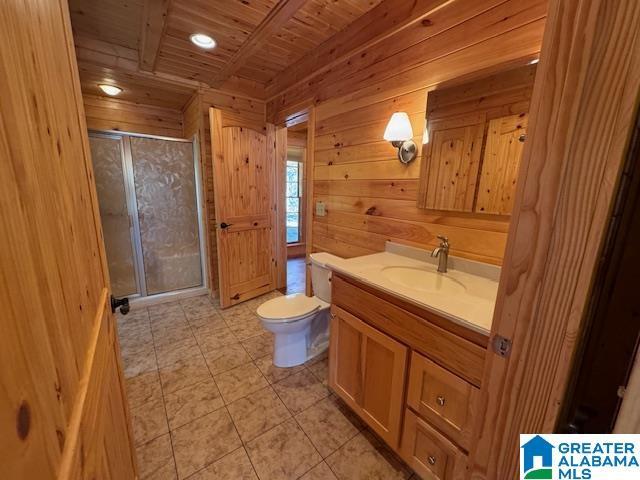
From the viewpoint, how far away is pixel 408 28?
1.47 meters

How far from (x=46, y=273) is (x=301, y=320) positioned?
5.17ft

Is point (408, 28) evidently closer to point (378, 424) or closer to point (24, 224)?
point (24, 224)

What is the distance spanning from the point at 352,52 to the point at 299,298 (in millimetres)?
1819

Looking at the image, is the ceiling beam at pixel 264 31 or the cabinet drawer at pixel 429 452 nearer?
the cabinet drawer at pixel 429 452

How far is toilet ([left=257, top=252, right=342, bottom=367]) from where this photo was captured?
72.4 inches

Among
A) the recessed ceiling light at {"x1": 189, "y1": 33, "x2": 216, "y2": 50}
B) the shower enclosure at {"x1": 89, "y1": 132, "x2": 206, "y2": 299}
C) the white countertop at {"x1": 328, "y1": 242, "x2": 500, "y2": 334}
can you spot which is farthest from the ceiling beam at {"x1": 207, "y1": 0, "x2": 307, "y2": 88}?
the white countertop at {"x1": 328, "y1": 242, "x2": 500, "y2": 334}

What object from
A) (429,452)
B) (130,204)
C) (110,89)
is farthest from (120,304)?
(110,89)

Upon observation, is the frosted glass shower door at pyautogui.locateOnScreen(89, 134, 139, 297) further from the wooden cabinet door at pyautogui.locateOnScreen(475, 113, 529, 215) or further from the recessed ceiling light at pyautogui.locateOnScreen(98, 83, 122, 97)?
the wooden cabinet door at pyautogui.locateOnScreen(475, 113, 529, 215)

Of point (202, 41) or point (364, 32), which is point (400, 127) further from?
point (202, 41)

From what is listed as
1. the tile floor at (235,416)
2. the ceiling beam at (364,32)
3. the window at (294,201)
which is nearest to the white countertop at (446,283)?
the tile floor at (235,416)

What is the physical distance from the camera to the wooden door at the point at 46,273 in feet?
0.94

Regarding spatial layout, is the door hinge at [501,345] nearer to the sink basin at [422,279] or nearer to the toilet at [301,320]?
the sink basin at [422,279]

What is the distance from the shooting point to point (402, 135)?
4.90 ft

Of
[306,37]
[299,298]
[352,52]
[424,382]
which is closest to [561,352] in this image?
[424,382]
